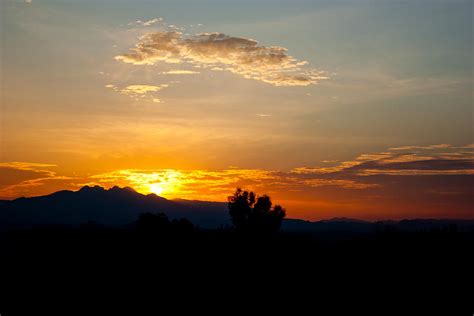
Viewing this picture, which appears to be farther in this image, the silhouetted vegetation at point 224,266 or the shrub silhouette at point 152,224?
the shrub silhouette at point 152,224

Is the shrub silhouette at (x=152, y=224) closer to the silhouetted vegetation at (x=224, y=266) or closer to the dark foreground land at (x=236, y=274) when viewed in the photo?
the silhouetted vegetation at (x=224, y=266)

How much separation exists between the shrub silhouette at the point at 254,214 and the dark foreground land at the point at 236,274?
2178 cm

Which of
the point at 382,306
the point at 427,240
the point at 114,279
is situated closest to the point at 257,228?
the point at 427,240

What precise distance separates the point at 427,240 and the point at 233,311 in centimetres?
5478

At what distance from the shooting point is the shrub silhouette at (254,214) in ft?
345

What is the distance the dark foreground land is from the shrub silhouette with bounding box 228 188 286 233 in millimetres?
21778

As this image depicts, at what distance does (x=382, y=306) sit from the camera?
149ft

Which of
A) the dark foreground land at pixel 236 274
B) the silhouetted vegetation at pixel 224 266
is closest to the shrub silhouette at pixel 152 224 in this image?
the silhouetted vegetation at pixel 224 266

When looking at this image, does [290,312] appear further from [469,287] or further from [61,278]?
[61,278]

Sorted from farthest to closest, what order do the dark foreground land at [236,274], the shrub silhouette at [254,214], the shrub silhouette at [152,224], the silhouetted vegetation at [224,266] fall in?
the shrub silhouette at [254,214] → the shrub silhouette at [152,224] → the silhouetted vegetation at [224,266] → the dark foreground land at [236,274]

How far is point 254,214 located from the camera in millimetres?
107188

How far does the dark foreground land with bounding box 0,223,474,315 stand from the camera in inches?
1908

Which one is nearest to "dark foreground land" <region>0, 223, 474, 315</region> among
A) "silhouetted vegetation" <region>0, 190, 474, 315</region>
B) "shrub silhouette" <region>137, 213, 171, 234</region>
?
"silhouetted vegetation" <region>0, 190, 474, 315</region>

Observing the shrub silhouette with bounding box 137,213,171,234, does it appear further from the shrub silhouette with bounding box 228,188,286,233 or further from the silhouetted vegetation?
the shrub silhouette with bounding box 228,188,286,233
